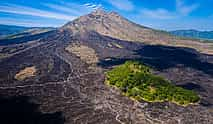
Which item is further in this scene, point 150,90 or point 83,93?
point 83,93

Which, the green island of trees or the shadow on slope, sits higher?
the green island of trees

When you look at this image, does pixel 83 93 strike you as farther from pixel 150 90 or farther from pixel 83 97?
pixel 150 90

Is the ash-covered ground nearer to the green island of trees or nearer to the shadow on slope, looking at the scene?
the shadow on slope

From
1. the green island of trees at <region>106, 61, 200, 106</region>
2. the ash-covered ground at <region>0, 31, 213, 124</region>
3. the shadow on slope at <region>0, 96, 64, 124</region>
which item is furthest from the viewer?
the green island of trees at <region>106, 61, 200, 106</region>

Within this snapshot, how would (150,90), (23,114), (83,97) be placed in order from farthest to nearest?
(150,90) → (83,97) → (23,114)

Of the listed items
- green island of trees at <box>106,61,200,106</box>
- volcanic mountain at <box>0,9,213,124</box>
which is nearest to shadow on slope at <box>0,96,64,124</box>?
volcanic mountain at <box>0,9,213,124</box>

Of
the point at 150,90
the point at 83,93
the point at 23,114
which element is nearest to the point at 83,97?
the point at 83,93

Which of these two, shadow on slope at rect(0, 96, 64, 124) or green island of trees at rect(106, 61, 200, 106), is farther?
green island of trees at rect(106, 61, 200, 106)

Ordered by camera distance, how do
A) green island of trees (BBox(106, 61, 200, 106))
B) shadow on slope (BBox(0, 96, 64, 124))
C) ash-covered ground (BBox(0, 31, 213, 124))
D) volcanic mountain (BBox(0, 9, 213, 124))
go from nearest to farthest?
1. shadow on slope (BBox(0, 96, 64, 124))
2. ash-covered ground (BBox(0, 31, 213, 124))
3. volcanic mountain (BBox(0, 9, 213, 124))
4. green island of trees (BBox(106, 61, 200, 106))

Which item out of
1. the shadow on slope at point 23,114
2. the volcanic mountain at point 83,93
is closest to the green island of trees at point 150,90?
the volcanic mountain at point 83,93

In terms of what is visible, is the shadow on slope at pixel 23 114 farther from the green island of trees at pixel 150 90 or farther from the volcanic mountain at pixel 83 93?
the green island of trees at pixel 150 90
